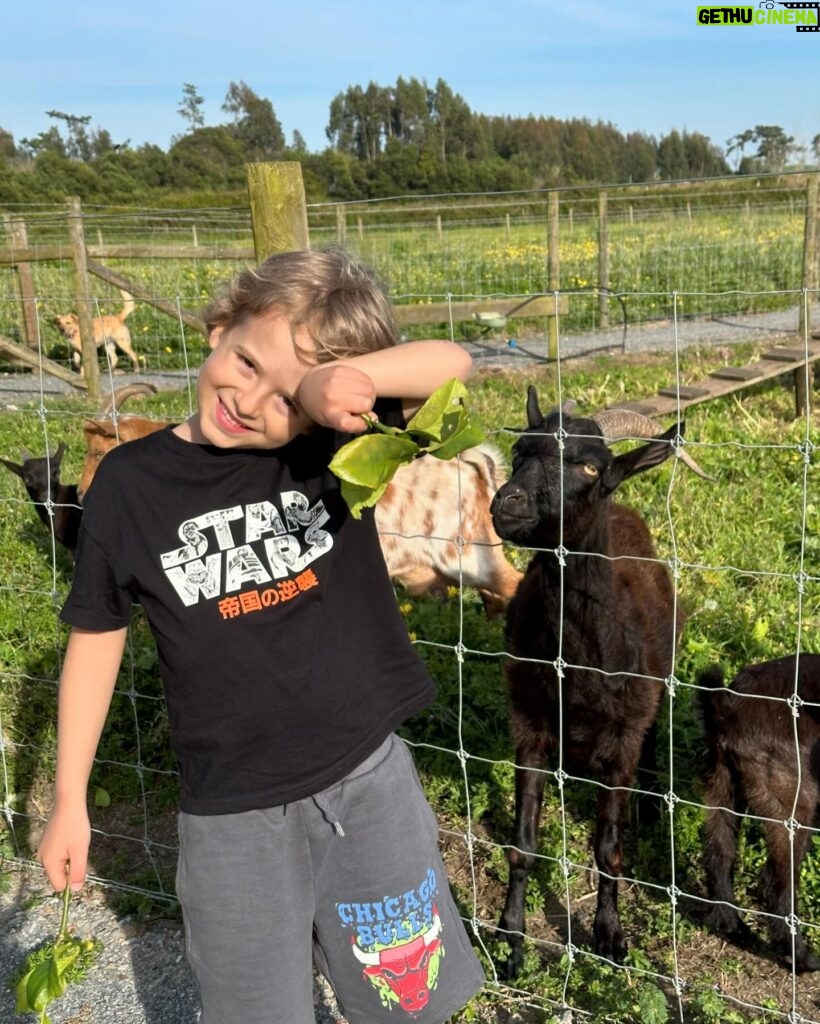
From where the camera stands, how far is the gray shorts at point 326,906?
6.90 feet

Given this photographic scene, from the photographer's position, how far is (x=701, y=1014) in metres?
2.89

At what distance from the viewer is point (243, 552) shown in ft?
6.97

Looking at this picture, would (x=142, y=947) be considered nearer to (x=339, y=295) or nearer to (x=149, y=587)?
(x=149, y=587)

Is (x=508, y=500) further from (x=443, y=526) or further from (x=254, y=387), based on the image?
(x=443, y=526)

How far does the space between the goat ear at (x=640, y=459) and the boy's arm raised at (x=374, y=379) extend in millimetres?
881

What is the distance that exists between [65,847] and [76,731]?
0.86ft

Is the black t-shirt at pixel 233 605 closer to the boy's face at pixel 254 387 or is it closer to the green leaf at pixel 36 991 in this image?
the boy's face at pixel 254 387

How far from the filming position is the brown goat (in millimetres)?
5965

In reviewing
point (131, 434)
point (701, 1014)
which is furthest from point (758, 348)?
point (701, 1014)

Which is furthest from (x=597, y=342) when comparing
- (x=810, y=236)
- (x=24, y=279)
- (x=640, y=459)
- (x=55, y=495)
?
(x=640, y=459)

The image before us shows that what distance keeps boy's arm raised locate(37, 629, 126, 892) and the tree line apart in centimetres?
2338

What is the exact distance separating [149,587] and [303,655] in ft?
1.16

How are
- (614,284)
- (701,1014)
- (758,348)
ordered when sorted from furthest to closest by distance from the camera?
(614,284) → (758,348) → (701,1014)

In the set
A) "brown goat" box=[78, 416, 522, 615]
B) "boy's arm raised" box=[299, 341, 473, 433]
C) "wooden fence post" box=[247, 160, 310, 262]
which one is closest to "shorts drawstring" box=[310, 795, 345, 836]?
"boy's arm raised" box=[299, 341, 473, 433]
